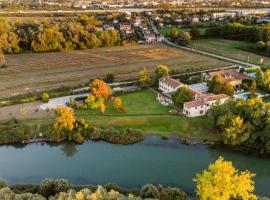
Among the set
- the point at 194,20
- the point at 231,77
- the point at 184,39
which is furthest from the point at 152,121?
the point at 194,20

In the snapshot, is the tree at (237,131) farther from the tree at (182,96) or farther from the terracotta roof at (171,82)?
the terracotta roof at (171,82)

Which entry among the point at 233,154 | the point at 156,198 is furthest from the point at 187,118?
the point at 156,198

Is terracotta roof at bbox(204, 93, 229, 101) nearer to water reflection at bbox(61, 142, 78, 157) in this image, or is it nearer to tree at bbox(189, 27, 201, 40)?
water reflection at bbox(61, 142, 78, 157)

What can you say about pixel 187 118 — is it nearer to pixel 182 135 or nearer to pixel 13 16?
pixel 182 135

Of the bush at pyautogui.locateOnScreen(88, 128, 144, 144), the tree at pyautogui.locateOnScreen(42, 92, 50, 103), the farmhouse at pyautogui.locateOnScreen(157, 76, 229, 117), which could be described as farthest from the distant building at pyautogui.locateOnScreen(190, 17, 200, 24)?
the bush at pyautogui.locateOnScreen(88, 128, 144, 144)

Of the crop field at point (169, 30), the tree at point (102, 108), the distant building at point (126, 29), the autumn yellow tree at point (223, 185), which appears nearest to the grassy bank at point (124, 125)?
the tree at point (102, 108)

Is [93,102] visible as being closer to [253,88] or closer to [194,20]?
[253,88]
